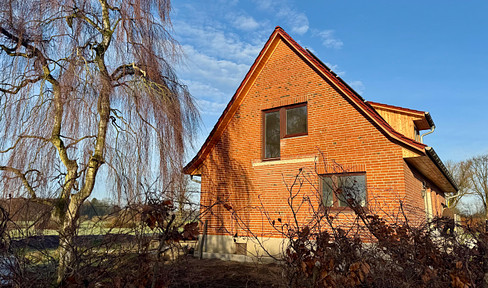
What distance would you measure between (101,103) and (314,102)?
630 centimetres

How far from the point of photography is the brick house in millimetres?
9336

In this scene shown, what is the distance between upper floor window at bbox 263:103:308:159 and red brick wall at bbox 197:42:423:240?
23 cm

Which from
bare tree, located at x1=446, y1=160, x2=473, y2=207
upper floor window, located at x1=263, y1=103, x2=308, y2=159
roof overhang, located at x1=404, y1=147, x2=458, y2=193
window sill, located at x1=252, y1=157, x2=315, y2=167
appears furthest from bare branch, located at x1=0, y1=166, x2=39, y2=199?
bare tree, located at x1=446, y1=160, x2=473, y2=207

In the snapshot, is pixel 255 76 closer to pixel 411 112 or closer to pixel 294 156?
pixel 294 156

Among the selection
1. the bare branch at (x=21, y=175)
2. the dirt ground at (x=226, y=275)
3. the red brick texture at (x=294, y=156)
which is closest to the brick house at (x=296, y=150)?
the red brick texture at (x=294, y=156)

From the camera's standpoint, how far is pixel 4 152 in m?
6.91

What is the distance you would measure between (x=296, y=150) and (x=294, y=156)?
203 millimetres

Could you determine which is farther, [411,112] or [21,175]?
[411,112]

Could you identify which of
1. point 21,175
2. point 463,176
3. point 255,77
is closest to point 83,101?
point 21,175

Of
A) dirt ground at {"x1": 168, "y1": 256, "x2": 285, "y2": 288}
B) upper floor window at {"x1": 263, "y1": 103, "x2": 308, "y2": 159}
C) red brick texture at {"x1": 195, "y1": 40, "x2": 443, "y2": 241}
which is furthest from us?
upper floor window at {"x1": 263, "y1": 103, "x2": 308, "y2": 159}

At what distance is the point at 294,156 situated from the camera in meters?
10.8

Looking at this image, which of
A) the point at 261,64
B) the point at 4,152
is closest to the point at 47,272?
the point at 4,152

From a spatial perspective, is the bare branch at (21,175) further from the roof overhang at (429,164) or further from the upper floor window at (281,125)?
the roof overhang at (429,164)

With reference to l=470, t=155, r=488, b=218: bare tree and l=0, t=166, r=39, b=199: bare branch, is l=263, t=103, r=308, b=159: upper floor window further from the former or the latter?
l=470, t=155, r=488, b=218: bare tree
